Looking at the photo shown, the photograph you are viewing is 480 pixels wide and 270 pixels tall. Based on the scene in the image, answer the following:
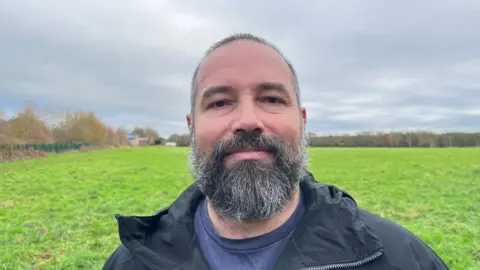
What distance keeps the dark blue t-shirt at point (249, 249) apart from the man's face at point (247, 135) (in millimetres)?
142

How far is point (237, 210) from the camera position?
6.83 feet

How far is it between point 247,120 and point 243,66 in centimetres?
42

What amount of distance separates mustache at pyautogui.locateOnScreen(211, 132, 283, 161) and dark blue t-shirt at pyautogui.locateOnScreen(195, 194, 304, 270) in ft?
→ 1.58

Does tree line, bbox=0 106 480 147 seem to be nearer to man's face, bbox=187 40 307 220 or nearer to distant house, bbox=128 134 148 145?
distant house, bbox=128 134 148 145

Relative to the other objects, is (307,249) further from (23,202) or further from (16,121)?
(16,121)

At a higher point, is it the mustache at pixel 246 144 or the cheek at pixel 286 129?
the cheek at pixel 286 129

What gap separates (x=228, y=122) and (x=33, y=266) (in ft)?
26.0

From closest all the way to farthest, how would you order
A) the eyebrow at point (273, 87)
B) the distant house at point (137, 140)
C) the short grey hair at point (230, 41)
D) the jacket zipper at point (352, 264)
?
1. the jacket zipper at point (352, 264)
2. the eyebrow at point (273, 87)
3. the short grey hair at point (230, 41)
4. the distant house at point (137, 140)

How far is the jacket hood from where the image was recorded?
197cm

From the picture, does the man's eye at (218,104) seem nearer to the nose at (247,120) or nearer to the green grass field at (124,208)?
the nose at (247,120)

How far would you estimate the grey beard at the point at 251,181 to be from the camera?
6.80ft

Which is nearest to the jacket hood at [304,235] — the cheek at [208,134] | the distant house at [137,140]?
the cheek at [208,134]

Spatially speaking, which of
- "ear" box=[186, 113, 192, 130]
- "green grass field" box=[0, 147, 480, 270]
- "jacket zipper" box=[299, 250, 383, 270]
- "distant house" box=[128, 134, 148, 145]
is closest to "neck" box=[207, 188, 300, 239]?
"jacket zipper" box=[299, 250, 383, 270]

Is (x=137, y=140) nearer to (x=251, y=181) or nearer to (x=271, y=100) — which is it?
(x=271, y=100)
